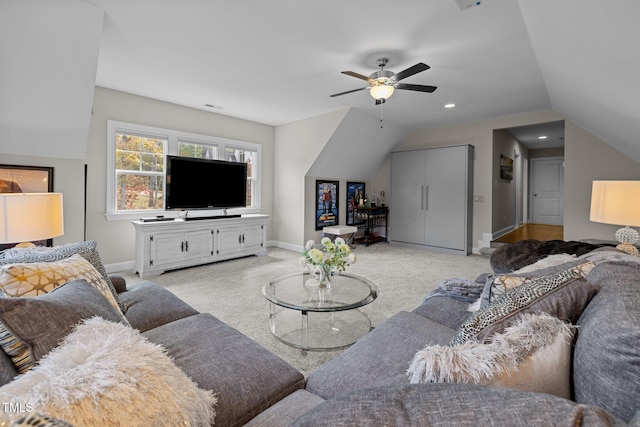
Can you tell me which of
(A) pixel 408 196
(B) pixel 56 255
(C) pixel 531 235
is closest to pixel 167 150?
(B) pixel 56 255

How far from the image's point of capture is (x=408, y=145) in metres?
6.72

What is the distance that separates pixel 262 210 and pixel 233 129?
168 cm

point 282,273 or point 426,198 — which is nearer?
point 282,273

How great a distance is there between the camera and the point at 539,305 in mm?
988

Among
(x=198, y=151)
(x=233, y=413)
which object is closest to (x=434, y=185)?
(x=198, y=151)

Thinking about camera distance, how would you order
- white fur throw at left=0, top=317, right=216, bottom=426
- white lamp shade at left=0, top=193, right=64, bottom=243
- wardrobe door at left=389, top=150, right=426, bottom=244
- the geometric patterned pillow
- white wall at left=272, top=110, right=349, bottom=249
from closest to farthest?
white fur throw at left=0, top=317, right=216, bottom=426
the geometric patterned pillow
white lamp shade at left=0, top=193, right=64, bottom=243
white wall at left=272, top=110, right=349, bottom=249
wardrobe door at left=389, top=150, right=426, bottom=244

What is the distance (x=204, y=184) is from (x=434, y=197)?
4381 millimetres

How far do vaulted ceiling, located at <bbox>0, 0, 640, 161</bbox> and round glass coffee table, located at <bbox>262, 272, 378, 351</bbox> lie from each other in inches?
87.4

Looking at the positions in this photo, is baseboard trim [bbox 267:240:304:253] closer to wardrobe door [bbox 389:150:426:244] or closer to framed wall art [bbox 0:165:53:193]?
wardrobe door [bbox 389:150:426:244]

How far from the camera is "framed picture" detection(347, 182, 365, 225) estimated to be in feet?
22.3

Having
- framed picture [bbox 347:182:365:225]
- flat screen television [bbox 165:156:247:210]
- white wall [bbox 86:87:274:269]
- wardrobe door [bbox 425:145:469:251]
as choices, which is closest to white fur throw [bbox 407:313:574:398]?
flat screen television [bbox 165:156:247:210]

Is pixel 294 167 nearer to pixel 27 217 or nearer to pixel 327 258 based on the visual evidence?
pixel 327 258

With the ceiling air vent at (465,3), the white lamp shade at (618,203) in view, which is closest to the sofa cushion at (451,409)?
the ceiling air vent at (465,3)

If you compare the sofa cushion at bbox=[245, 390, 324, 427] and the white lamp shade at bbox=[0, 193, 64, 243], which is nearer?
the sofa cushion at bbox=[245, 390, 324, 427]
